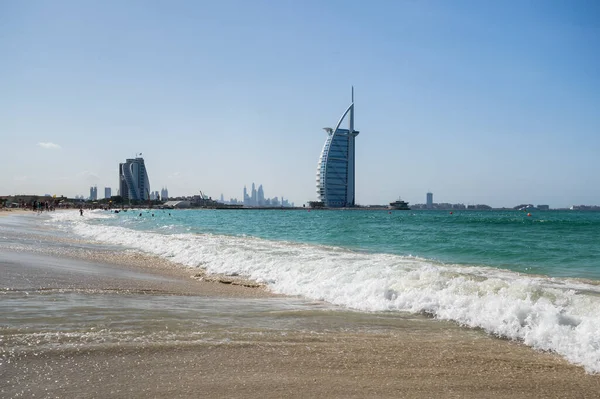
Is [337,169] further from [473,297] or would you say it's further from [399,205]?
[473,297]

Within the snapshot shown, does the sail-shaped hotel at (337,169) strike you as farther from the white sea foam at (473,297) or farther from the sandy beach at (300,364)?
the sandy beach at (300,364)

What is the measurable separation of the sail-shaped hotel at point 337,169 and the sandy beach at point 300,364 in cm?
16456

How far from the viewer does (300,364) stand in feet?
15.3

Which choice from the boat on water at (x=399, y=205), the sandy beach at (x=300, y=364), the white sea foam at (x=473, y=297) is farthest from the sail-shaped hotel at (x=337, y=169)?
the sandy beach at (x=300, y=364)

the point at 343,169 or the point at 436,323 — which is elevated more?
the point at 343,169

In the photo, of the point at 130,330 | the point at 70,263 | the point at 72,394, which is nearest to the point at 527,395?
the point at 72,394

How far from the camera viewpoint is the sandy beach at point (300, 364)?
3.97m

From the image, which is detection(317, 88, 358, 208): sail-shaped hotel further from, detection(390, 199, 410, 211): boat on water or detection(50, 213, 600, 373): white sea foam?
detection(50, 213, 600, 373): white sea foam

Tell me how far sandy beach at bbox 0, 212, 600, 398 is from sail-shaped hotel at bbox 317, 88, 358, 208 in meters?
165

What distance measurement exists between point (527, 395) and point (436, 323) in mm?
2854

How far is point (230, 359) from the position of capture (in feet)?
15.4

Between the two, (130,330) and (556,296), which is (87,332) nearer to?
(130,330)

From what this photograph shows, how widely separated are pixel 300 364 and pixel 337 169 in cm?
16926

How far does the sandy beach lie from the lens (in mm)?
3971
